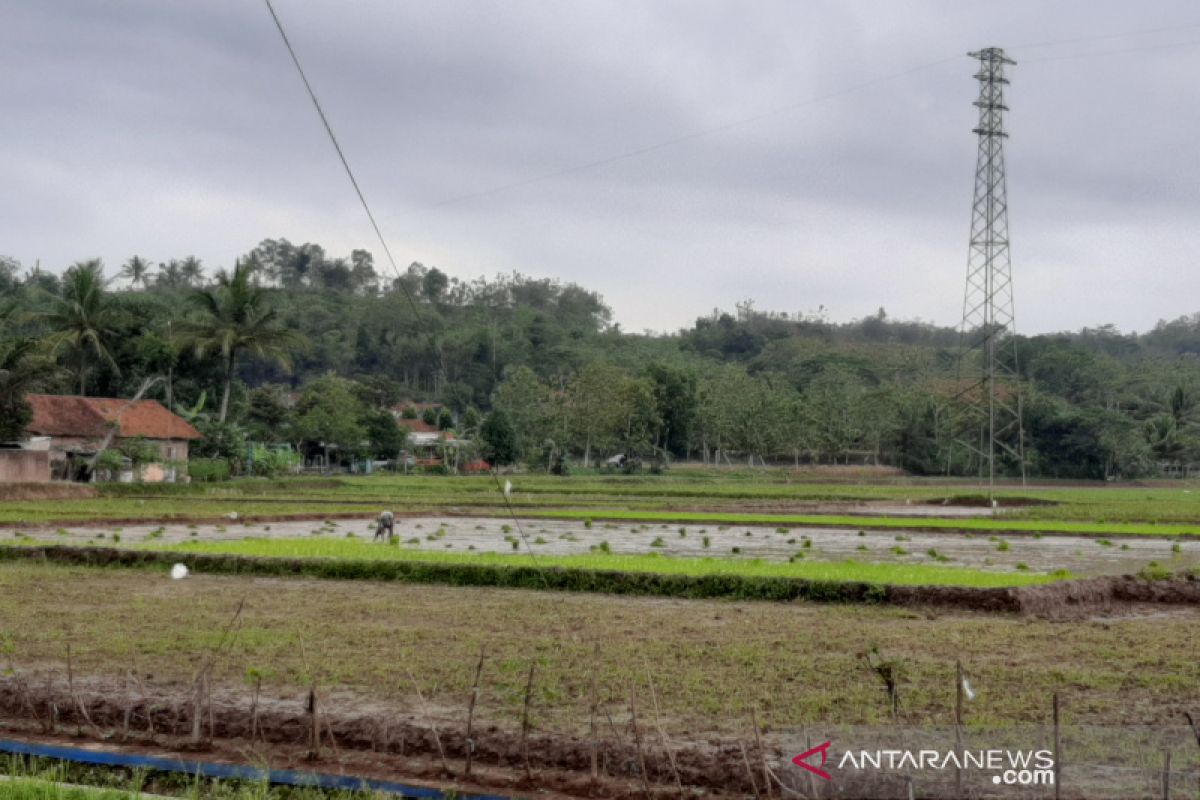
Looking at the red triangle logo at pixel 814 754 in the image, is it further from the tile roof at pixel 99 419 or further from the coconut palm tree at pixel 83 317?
the coconut palm tree at pixel 83 317

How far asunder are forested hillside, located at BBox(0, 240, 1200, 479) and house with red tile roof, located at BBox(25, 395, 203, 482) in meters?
1.94

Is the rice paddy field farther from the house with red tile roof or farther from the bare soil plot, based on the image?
the house with red tile roof

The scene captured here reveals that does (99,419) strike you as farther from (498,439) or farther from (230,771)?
(230,771)

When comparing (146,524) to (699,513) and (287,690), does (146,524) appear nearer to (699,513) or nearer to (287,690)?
(699,513)

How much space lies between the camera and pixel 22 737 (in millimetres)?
8789

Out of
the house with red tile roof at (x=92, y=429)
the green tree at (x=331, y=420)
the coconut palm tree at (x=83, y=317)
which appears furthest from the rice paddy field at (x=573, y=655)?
the green tree at (x=331, y=420)

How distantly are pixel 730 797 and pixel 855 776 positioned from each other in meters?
1.11

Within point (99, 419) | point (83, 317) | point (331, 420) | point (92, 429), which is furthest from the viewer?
point (331, 420)

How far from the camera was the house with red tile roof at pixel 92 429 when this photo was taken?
4984 cm

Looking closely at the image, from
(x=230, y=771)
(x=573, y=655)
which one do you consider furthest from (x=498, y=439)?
(x=230, y=771)

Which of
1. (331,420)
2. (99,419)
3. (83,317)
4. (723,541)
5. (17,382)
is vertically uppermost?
(83,317)

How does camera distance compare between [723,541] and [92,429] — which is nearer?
[723,541]

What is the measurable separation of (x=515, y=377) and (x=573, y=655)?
238ft

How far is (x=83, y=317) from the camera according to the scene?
188 feet
